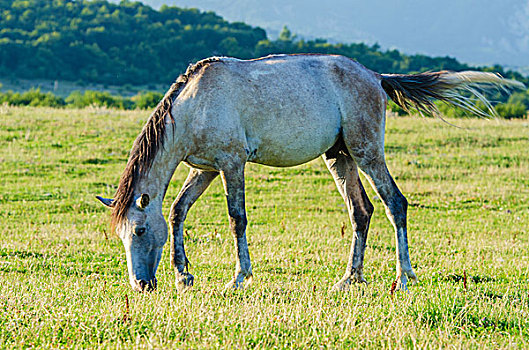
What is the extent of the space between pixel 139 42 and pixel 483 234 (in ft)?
165

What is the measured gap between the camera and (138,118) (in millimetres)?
23828

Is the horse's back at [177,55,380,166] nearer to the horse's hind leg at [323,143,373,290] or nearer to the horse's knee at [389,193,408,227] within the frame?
the horse's hind leg at [323,143,373,290]

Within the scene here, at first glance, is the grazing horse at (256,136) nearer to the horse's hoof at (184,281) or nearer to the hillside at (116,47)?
the horse's hoof at (184,281)

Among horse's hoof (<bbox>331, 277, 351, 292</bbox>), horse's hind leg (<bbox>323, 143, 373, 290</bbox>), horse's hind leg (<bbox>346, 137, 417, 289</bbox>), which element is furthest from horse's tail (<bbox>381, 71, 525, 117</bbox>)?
horse's hoof (<bbox>331, 277, 351, 292</bbox>)

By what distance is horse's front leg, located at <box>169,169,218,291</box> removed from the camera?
6.82 metres

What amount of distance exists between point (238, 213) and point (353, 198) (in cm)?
179

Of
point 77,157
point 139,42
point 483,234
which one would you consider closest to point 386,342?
point 483,234

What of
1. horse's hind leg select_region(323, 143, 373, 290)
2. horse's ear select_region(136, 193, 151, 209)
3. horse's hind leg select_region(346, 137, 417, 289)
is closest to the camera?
horse's ear select_region(136, 193, 151, 209)

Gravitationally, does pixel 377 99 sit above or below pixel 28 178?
above

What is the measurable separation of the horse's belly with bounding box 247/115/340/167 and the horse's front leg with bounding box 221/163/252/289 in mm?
396

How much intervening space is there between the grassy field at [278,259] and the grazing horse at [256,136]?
2.01 ft

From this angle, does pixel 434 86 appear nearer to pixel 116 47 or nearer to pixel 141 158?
pixel 141 158

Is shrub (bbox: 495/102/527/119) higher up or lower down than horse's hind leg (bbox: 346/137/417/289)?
higher up

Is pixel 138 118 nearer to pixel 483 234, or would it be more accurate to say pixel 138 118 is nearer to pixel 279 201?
pixel 279 201
